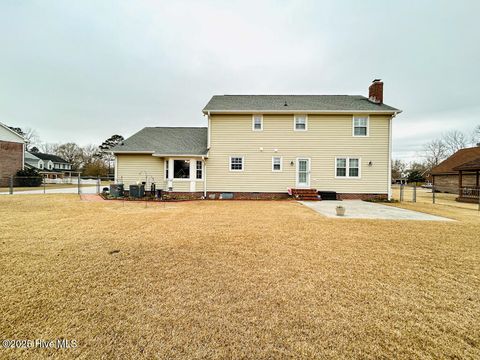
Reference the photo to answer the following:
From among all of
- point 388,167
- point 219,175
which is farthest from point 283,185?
point 388,167

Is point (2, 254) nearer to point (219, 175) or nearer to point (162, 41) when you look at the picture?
point (219, 175)

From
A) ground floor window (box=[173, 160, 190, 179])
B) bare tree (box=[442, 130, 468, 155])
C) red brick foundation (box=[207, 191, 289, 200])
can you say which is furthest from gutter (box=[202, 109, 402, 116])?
bare tree (box=[442, 130, 468, 155])

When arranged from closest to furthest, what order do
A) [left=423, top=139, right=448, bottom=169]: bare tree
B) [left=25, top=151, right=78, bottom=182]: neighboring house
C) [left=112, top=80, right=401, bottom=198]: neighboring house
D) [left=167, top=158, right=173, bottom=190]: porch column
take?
[left=167, top=158, right=173, bottom=190]: porch column, [left=112, top=80, right=401, bottom=198]: neighboring house, [left=25, top=151, right=78, bottom=182]: neighboring house, [left=423, top=139, right=448, bottom=169]: bare tree

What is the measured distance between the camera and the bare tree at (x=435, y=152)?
140 ft

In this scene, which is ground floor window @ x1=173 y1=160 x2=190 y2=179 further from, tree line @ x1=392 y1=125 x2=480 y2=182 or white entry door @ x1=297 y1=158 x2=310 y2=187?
tree line @ x1=392 y1=125 x2=480 y2=182

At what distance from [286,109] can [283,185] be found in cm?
552

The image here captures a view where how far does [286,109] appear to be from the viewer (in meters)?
14.1

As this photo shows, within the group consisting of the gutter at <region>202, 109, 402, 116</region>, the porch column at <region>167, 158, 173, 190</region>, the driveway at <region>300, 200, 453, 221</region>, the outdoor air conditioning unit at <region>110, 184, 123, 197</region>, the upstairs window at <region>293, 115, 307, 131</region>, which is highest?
the gutter at <region>202, 109, 402, 116</region>

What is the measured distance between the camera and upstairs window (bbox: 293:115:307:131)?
14.4 metres

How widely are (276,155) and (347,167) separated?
5.24m

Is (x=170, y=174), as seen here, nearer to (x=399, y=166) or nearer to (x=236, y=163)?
(x=236, y=163)

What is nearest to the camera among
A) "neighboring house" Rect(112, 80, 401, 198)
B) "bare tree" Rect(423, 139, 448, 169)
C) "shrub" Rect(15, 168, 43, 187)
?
"neighboring house" Rect(112, 80, 401, 198)

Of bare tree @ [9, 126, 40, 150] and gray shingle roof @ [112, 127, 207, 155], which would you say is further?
bare tree @ [9, 126, 40, 150]

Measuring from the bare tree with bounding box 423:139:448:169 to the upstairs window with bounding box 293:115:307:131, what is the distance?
48.1 metres
